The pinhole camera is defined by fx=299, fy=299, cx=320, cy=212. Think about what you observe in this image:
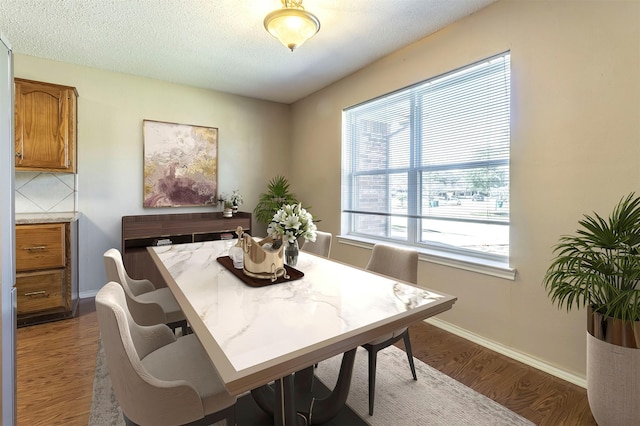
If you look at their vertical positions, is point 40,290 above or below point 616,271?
below

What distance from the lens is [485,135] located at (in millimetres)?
2539

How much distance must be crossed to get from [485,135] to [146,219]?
13.2ft

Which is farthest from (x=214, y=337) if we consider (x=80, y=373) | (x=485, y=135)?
(x=485, y=135)

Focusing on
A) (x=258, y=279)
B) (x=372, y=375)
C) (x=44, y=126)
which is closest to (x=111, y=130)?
(x=44, y=126)

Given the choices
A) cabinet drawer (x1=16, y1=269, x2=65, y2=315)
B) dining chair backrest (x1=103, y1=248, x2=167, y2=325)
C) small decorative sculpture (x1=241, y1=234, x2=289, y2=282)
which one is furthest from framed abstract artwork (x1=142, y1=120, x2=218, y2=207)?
small decorative sculpture (x1=241, y1=234, x2=289, y2=282)

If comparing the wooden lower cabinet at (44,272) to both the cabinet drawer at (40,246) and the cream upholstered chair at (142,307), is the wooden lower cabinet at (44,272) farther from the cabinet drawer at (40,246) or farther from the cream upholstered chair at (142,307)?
the cream upholstered chair at (142,307)

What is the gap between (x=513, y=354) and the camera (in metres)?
2.31

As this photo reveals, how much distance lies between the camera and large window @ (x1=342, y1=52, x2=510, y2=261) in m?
2.49

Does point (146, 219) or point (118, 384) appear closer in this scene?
point (118, 384)

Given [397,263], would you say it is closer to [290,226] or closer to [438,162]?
[290,226]

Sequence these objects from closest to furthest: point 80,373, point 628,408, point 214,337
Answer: point 214,337 → point 628,408 → point 80,373

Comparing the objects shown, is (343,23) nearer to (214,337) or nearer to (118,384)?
(214,337)

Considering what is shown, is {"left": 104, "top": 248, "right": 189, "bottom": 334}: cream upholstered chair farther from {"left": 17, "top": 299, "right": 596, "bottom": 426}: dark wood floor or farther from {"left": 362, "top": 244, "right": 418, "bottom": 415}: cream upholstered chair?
{"left": 362, "top": 244, "right": 418, "bottom": 415}: cream upholstered chair

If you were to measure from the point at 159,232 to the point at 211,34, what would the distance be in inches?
89.9
